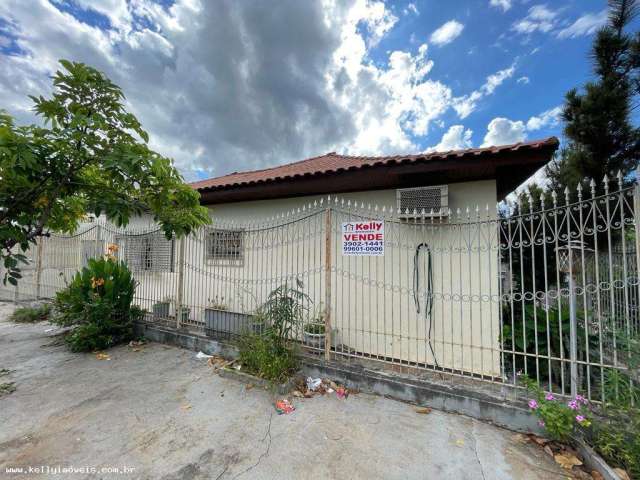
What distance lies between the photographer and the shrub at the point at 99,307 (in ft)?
15.7

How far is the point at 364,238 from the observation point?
3.93m

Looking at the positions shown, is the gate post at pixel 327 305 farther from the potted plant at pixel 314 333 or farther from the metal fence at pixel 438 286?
the potted plant at pixel 314 333

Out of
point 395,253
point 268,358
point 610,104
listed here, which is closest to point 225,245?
point 268,358

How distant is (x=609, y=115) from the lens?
18.7 ft

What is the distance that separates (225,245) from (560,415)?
209 inches

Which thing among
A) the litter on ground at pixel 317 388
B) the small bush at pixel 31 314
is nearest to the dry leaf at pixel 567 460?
the litter on ground at pixel 317 388

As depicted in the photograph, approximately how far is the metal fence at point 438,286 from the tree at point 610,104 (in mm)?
729

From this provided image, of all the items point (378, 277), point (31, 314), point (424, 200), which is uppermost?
point (424, 200)

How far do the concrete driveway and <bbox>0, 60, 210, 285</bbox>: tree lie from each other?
1.53 meters

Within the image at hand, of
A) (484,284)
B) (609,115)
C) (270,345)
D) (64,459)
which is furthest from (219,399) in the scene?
(609,115)

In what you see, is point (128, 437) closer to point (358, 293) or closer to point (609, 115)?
point (358, 293)

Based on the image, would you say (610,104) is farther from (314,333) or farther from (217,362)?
(217,362)

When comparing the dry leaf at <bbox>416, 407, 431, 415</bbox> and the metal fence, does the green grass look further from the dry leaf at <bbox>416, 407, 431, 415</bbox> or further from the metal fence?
the dry leaf at <bbox>416, 407, 431, 415</bbox>

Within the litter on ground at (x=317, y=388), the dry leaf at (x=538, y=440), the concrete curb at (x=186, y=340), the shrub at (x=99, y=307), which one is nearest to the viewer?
the dry leaf at (x=538, y=440)
